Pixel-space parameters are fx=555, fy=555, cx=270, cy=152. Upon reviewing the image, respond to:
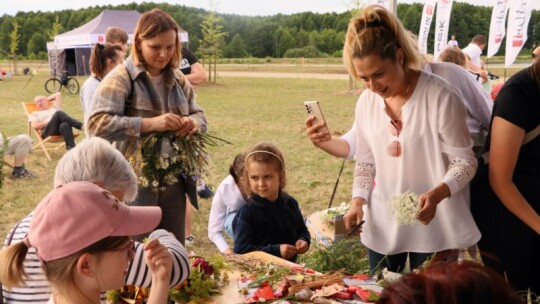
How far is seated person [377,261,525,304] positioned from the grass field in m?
2.53

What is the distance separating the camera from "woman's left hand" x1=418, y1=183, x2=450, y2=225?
2018mm

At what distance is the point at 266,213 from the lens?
317 cm

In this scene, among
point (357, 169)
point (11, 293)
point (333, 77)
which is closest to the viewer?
point (11, 293)

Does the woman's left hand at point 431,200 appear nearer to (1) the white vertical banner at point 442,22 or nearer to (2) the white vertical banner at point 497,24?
(1) the white vertical banner at point 442,22

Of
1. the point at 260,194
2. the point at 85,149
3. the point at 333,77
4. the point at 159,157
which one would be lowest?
the point at 333,77

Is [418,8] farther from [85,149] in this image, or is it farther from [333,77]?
[85,149]

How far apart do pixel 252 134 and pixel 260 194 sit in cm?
710

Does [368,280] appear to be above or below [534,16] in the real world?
below


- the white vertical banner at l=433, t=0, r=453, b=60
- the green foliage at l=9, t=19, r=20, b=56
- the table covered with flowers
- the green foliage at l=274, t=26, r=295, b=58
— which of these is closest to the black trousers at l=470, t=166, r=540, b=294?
the table covered with flowers

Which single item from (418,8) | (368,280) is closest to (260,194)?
(368,280)

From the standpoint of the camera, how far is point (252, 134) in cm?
1025

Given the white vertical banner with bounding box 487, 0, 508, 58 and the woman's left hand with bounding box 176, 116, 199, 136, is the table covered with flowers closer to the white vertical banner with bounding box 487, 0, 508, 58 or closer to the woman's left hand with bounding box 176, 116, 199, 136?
the woman's left hand with bounding box 176, 116, 199, 136

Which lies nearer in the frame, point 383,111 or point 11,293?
point 11,293

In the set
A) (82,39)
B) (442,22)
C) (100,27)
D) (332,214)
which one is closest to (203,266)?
(332,214)
